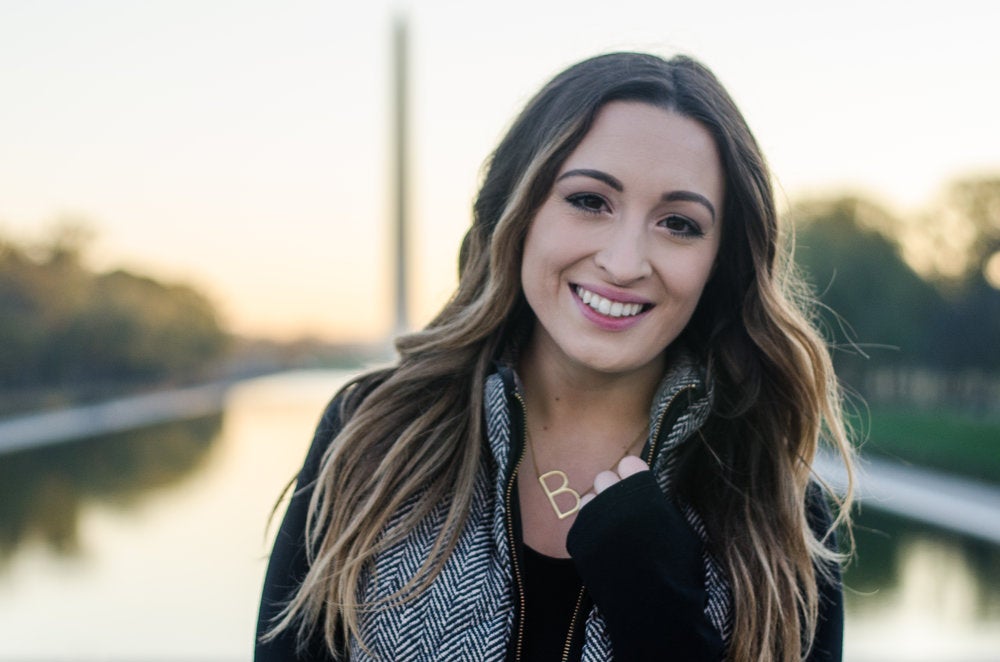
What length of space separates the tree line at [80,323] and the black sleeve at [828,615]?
88.4 feet

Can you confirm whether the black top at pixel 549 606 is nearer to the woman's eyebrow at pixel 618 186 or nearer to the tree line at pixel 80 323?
the woman's eyebrow at pixel 618 186

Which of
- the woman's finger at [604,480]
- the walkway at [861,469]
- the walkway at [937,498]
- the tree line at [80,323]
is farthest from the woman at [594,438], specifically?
the tree line at [80,323]

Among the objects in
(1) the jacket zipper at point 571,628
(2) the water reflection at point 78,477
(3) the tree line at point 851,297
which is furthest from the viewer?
(3) the tree line at point 851,297

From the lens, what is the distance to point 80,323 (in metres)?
30.1

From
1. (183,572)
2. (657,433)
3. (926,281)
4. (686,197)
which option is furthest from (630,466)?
(926,281)

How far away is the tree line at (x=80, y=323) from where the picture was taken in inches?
1066

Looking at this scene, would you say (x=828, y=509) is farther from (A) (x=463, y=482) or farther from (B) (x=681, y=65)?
(B) (x=681, y=65)

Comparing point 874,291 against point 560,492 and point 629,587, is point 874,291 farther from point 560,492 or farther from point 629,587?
point 629,587

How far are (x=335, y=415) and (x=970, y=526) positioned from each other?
32.2 ft

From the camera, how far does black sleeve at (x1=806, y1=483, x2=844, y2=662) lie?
184 centimetres

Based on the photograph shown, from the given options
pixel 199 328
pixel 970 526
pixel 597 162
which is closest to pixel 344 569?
pixel 597 162

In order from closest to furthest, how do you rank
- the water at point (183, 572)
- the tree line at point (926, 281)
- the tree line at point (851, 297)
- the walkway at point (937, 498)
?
1. the water at point (183, 572)
2. the walkway at point (937, 498)
3. the tree line at point (926, 281)
4. the tree line at point (851, 297)

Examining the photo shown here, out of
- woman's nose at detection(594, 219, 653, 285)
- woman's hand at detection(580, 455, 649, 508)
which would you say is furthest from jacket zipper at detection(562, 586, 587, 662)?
woman's nose at detection(594, 219, 653, 285)

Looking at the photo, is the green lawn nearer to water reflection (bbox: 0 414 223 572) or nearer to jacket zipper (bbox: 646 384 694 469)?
water reflection (bbox: 0 414 223 572)
